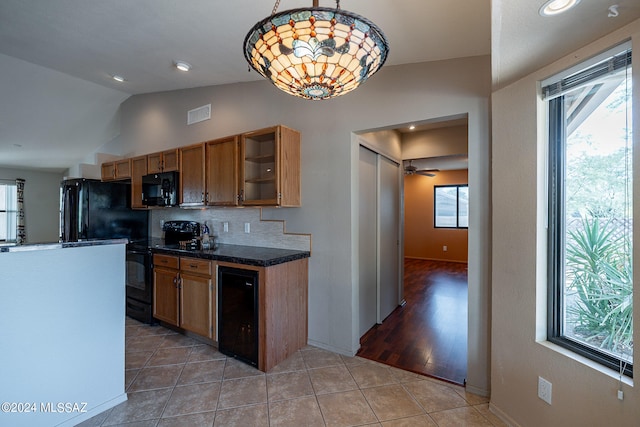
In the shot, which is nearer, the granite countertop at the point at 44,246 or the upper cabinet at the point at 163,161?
the granite countertop at the point at 44,246

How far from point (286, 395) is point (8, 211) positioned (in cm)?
947

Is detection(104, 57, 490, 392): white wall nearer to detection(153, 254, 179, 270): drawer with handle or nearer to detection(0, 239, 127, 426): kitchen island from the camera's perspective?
detection(153, 254, 179, 270): drawer with handle

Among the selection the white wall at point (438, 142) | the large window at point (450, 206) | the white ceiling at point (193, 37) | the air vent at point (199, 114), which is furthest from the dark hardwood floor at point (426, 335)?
the air vent at point (199, 114)

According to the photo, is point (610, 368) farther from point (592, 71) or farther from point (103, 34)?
point (103, 34)

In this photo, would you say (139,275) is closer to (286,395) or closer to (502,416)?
(286,395)

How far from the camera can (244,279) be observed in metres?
2.36

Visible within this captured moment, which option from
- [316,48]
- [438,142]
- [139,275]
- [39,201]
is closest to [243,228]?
[139,275]

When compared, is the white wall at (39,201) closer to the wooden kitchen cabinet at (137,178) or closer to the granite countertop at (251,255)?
the wooden kitchen cabinet at (137,178)

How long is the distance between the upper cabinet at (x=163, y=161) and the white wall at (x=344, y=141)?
38 cm

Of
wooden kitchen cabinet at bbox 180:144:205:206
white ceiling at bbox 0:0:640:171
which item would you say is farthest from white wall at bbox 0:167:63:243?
wooden kitchen cabinet at bbox 180:144:205:206

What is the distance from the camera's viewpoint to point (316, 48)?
0.89 m

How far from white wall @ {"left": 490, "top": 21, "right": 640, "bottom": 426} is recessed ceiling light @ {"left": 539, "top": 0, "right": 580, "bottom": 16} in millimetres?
353

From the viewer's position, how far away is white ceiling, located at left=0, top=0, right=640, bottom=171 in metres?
1.28

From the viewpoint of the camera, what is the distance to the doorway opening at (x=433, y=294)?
2.55 m
